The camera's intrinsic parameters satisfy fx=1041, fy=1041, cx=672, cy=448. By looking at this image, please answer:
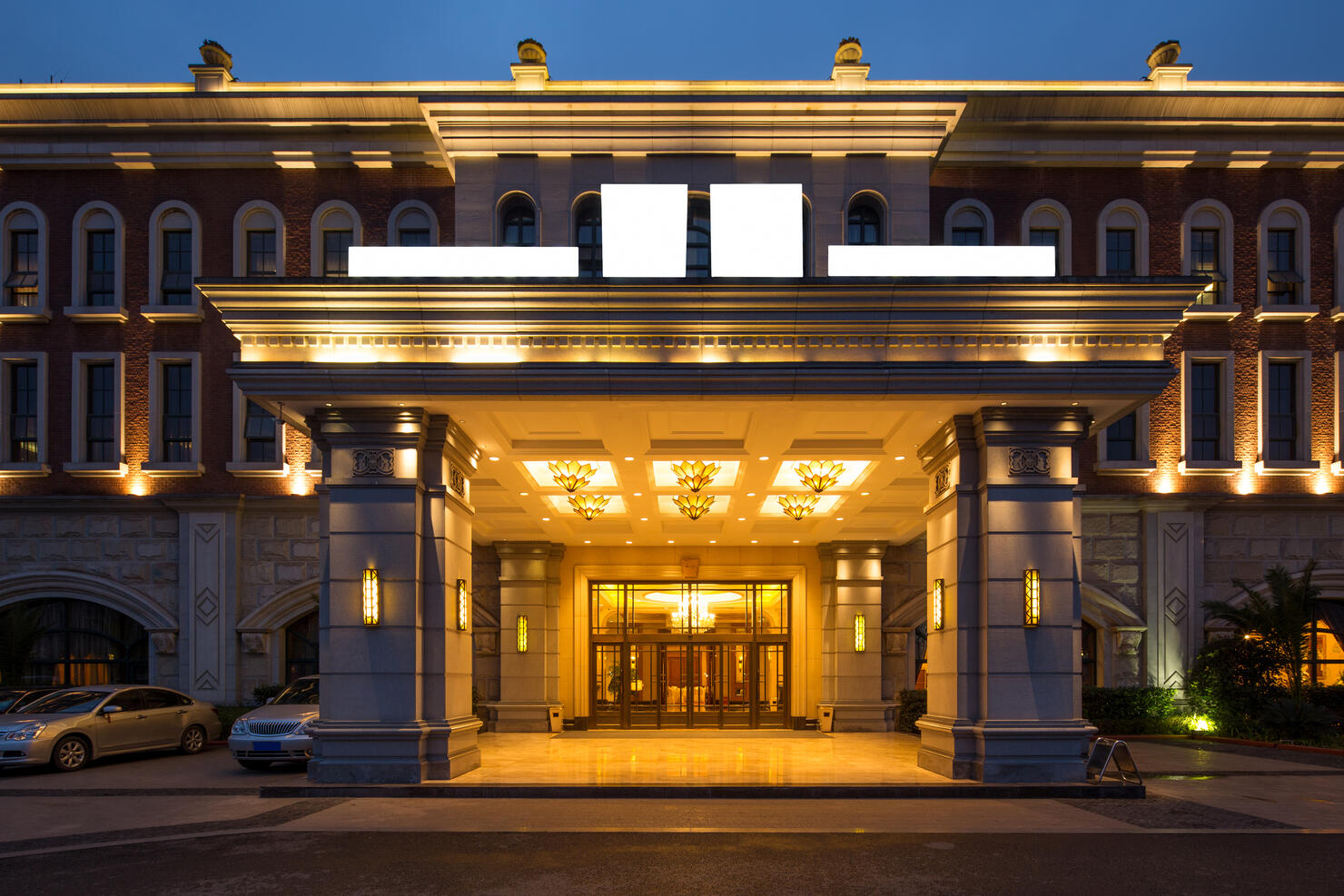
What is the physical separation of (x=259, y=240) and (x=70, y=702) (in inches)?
502

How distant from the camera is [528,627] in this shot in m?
26.5

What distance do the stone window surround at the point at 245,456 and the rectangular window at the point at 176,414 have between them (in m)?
1.28

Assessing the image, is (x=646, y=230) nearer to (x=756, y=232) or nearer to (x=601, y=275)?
(x=756, y=232)

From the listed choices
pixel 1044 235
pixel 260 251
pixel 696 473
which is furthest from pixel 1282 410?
pixel 260 251

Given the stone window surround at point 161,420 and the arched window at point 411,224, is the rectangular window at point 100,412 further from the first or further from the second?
the arched window at point 411,224

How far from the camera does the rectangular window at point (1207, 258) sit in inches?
1038

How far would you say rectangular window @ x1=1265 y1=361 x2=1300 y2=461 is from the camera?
2628 cm

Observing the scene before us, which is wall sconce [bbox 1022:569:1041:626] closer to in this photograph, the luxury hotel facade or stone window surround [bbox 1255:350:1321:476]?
the luxury hotel facade

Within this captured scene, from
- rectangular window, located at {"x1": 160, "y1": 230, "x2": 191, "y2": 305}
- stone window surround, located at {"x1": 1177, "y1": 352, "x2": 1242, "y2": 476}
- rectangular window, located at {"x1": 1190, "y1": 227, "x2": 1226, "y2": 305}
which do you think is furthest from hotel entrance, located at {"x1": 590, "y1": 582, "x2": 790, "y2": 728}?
rectangular window, located at {"x1": 1190, "y1": 227, "x2": 1226, "y2": 305}

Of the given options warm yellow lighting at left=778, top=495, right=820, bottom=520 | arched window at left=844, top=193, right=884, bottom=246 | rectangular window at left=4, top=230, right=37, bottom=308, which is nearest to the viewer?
warm yellow lighting at left=778, top=495, right=820, bottom=520

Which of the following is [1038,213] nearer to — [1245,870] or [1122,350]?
[1122,350]

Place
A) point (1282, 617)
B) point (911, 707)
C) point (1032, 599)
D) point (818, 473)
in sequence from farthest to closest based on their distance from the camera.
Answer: point (911, 707) < point (1282, 617) < point (818, 473) < point (1032, 599)

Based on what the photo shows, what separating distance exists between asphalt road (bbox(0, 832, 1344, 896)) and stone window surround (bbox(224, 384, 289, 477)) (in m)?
15.7

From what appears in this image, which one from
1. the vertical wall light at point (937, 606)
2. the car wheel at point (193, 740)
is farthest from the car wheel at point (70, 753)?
the vertical wall light at point (937, 606)
